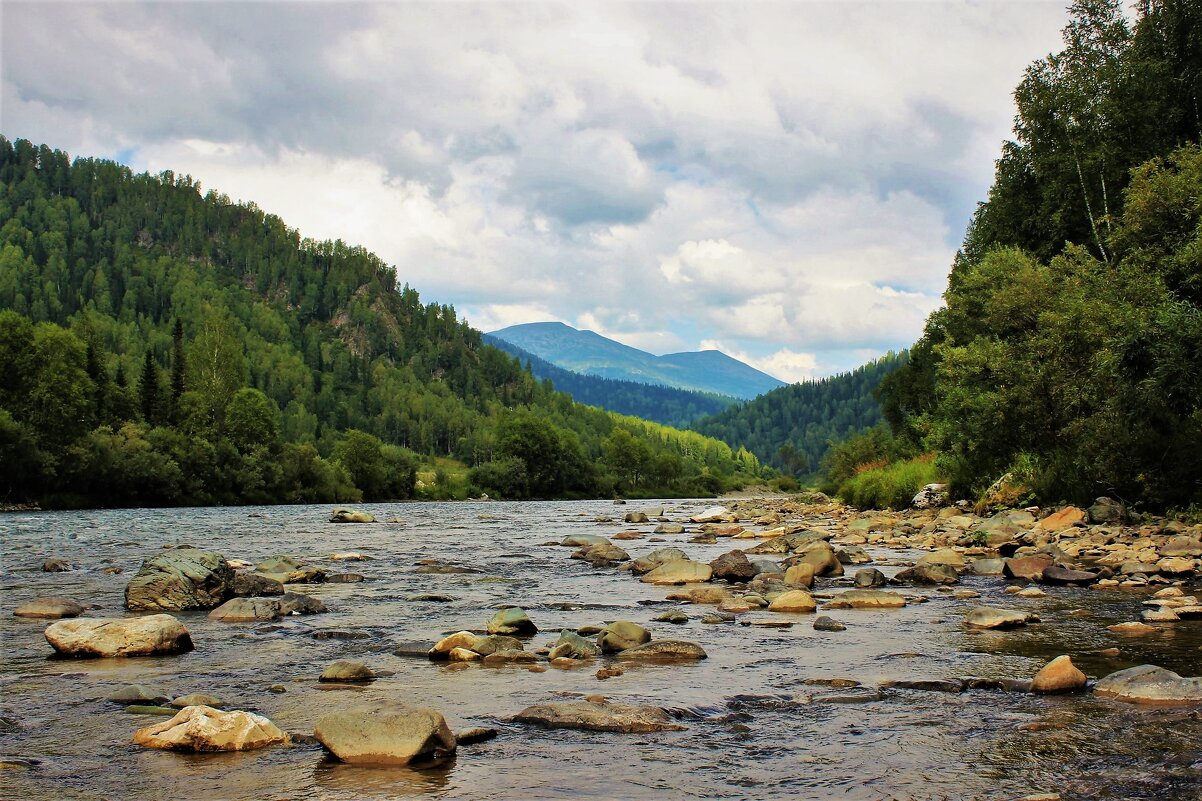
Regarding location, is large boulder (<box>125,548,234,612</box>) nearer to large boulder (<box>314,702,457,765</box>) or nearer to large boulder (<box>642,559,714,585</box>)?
large boulder (<box>642,559,714,585</box>)

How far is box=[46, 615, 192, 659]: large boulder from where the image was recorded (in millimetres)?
11500

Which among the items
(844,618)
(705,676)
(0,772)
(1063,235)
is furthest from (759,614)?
(1063,235)

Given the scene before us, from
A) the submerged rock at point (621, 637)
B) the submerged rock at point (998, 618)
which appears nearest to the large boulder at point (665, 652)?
the submerged rock at point (621, 637)

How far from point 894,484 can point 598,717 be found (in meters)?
42.3

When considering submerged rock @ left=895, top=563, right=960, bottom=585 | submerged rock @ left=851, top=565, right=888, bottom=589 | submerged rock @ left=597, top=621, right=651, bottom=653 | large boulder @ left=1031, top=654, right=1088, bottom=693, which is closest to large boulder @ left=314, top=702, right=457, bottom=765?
submerged rock @ left=597, top=621, right=651, bottom=653

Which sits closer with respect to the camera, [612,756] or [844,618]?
[612,756]

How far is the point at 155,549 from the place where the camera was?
30.8m

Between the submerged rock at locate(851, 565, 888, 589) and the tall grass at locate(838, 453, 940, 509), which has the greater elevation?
→ the tall grass at locate(838, 453, 940, 509)

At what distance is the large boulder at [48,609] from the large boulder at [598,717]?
35.7 feet

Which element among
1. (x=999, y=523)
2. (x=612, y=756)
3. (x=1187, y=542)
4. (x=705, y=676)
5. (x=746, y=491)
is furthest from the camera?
(x=746, y=491)

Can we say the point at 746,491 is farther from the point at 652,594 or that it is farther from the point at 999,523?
the point at 652,594

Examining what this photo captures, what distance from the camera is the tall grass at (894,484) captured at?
146 feet

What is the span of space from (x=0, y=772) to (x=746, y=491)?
183625 mm

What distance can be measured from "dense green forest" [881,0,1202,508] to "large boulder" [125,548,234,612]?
20.6m
